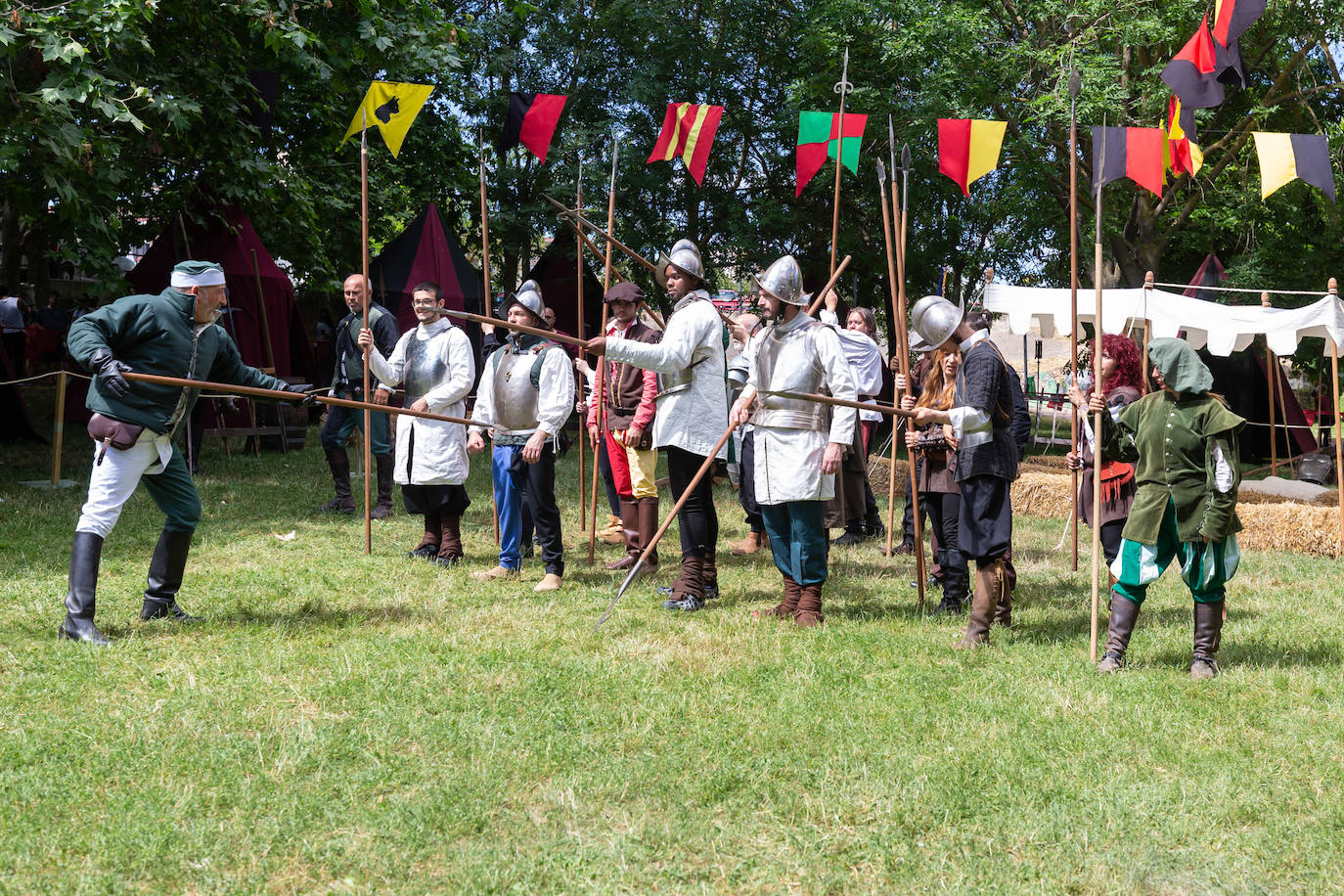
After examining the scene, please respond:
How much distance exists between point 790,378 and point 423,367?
2688 mm

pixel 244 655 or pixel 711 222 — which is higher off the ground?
pixel 711 222

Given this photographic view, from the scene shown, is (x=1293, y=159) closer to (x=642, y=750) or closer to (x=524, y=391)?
(x=524, y=391)

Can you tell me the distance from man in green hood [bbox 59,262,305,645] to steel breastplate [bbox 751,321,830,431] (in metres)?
2.24

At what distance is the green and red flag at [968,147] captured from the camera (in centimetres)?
790

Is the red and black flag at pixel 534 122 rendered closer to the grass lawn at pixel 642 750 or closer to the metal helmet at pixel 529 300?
the metal helmet at pixel 529 300

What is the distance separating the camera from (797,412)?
5703mm

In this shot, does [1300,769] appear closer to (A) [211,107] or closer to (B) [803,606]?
(B) [803,606]

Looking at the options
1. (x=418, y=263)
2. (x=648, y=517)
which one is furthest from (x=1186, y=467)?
(x=418, y=263)

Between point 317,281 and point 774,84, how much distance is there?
9.19m

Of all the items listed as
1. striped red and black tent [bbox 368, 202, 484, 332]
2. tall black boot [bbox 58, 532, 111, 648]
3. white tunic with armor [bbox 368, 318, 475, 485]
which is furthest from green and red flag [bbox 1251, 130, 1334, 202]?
striped red and black tent [bbox 368, 202, 484, 332]

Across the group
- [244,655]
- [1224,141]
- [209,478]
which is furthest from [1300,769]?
[1224,141]

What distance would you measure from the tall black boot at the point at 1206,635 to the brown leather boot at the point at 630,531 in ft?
10.9

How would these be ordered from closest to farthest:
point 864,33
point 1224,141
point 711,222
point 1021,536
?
point 1021,536, point 1224,141, point 864,33, point 711,222

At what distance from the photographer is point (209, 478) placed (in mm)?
11375
